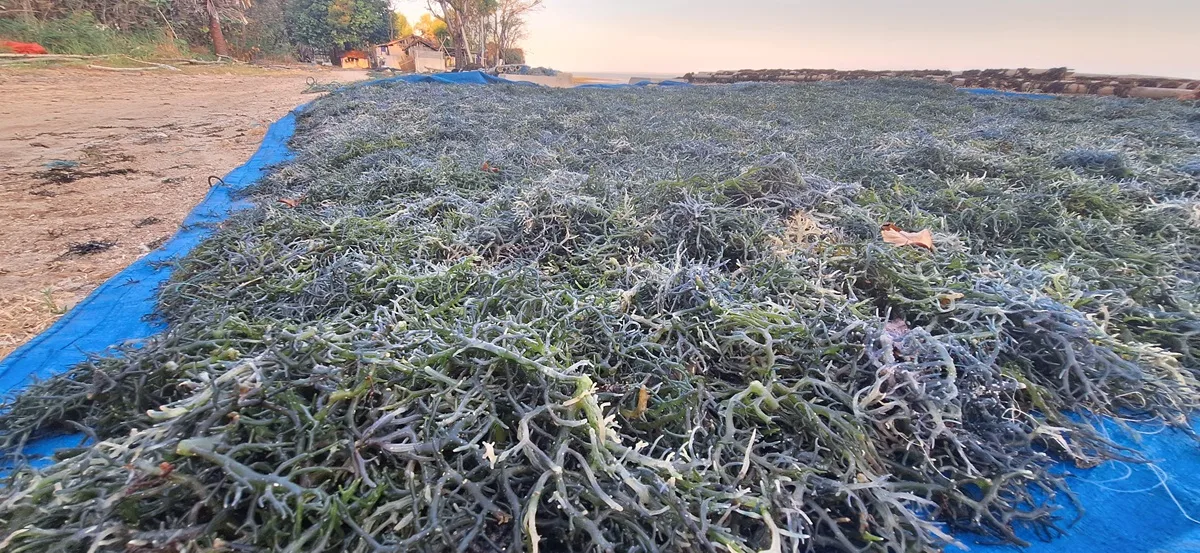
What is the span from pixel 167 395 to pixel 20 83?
38.9 ft

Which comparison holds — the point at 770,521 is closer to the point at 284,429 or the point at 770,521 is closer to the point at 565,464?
the point at 565,464

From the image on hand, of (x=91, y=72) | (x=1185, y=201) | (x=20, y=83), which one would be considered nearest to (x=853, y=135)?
(x=1185, y=201)

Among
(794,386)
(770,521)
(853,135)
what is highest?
(853,135)

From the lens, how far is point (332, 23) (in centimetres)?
2791

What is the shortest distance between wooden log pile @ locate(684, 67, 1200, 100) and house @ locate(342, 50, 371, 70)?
24527mm

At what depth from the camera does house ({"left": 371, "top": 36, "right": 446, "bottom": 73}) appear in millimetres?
30188

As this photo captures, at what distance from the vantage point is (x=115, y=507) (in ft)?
3.28

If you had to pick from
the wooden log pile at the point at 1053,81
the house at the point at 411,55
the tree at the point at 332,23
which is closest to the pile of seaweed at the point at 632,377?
the wooden log pile at the point at 1053,81

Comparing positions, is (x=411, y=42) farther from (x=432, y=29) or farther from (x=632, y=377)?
(x=632, y=377)

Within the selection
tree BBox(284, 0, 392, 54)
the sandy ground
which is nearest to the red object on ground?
the sandy ground

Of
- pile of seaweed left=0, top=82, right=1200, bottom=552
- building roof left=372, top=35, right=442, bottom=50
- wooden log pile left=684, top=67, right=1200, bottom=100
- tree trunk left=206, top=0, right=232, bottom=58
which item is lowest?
pile of seaweed left=0, top=82, right=1200, bottom=552

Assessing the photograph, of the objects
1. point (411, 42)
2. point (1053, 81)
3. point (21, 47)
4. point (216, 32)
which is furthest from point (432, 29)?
point (1053, 81)

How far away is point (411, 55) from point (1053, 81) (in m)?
32.0

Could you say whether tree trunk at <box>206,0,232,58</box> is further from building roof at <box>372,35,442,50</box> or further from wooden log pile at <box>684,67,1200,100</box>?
wooden log pile at <box>684,67,1200,100</box>
